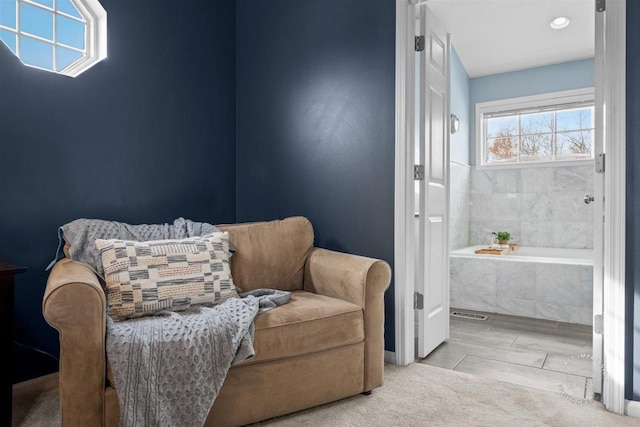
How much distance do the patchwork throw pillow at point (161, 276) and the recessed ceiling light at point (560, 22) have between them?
370 centimetres

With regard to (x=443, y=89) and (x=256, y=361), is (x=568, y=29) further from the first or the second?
(x=256, y=361)

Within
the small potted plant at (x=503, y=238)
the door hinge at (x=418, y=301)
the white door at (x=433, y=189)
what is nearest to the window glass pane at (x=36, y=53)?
the white door at (x=433, y=189)

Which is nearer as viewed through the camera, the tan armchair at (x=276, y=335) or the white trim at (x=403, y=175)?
the tan armchair at (x=276, y=335)

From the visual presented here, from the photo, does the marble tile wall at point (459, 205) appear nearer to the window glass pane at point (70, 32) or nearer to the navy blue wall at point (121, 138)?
the navy blue wall at point (121, 138)

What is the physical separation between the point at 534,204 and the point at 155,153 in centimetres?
405

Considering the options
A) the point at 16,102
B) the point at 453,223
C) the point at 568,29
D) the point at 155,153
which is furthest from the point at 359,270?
the point at 568,29

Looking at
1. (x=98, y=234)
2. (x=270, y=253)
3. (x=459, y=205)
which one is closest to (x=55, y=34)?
(x=98, y=234)

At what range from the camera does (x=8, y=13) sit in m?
2.02

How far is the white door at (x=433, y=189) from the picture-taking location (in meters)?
2.46

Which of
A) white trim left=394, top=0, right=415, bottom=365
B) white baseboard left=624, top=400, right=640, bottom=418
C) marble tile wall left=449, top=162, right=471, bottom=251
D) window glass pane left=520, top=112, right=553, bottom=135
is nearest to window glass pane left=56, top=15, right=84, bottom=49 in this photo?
white trim left=394, top=0, right=415, bottom=365

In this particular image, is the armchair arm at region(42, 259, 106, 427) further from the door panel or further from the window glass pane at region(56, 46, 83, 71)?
the door panel

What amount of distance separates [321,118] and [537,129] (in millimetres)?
3340

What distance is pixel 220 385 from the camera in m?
1.53

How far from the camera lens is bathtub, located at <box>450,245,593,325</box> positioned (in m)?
3.26
